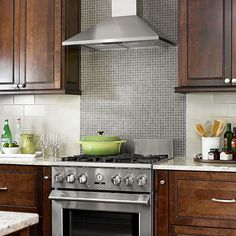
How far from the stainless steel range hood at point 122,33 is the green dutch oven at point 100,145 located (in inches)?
28.0

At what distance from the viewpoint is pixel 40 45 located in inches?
163

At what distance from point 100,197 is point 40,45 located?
133 centimetres

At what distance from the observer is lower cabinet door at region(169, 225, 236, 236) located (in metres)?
3.37

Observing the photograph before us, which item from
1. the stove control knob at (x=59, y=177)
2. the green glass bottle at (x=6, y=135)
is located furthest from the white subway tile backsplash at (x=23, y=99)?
the stove control knob at (x=59, y=177)

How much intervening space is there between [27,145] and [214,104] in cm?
157

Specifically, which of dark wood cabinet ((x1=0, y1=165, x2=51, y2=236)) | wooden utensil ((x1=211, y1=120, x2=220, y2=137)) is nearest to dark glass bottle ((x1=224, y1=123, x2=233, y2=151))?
wooden utensil ((x1=211, y1=120, x2=220, y2=137))

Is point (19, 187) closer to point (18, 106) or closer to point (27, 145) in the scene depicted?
point (27, 145)

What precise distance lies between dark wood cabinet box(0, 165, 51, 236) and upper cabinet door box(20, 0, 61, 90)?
27.0 inches

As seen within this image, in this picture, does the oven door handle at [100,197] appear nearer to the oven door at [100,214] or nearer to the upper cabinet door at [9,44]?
the oven door at [100,214]

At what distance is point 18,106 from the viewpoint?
4578 millimetres

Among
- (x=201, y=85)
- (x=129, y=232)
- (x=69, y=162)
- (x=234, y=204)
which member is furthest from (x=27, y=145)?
(x=234, y=204)

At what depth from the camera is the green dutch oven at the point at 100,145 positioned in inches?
155

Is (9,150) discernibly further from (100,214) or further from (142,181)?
(142,181)

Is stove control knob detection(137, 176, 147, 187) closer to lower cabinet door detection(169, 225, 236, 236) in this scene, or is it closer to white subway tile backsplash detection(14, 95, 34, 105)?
lower cabinet door detection(169, 225, 236, 236)
